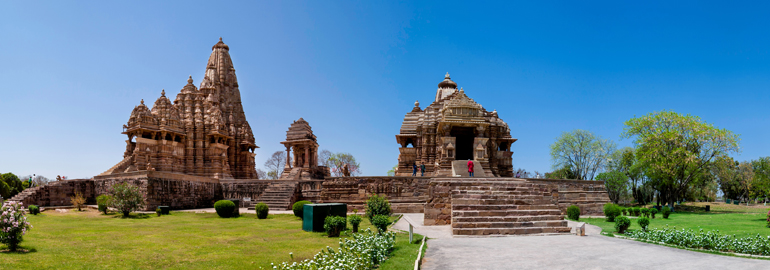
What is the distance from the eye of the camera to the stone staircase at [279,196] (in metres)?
22.6

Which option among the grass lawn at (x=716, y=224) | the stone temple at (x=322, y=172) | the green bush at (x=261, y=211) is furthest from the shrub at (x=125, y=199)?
the grass lawn at (x=716, y=224)

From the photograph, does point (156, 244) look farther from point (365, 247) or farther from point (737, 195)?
point (737, 195)

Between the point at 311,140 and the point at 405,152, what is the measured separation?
32.8 ft

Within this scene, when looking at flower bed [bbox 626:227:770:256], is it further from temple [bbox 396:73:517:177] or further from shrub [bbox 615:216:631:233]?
temple [bbox 396:73:517:177]

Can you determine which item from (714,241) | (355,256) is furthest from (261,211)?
(714,241)

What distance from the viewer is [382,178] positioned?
20.9 meters

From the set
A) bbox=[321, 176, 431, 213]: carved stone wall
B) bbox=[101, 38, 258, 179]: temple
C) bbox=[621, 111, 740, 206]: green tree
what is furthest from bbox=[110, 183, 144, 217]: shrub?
Result: bbox=[621, 111, 740, 206]: green tree

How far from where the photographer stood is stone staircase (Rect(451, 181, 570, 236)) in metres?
12.2

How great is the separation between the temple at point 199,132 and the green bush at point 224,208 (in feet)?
41.8

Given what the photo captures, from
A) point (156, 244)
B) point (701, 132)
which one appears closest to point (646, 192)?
point (701, 132)

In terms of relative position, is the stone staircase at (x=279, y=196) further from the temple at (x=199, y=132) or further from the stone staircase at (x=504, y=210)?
the stone staircase at (x=504, y=210)

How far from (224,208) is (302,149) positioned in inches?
695

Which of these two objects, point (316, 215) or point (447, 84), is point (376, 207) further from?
point (447, 84)

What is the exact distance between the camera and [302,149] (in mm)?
35500
